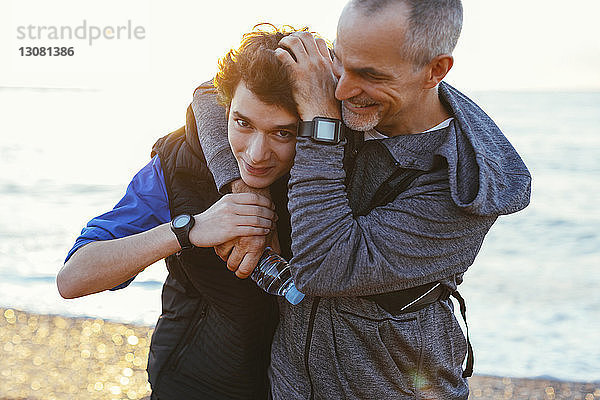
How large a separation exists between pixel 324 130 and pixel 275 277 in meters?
0.50

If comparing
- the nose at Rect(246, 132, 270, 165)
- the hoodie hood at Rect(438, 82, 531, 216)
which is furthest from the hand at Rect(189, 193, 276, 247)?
the hoodie hood at Rect(438, 82, 531, 216)

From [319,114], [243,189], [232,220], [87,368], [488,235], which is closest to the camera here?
[319,114]

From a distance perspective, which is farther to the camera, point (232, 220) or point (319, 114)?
point (232, 220)

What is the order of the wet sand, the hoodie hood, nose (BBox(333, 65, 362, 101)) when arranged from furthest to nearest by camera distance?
the wet sand
nose (BBox(333, 65, 362, 101))
the hoodie hood

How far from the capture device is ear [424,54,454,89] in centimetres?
198

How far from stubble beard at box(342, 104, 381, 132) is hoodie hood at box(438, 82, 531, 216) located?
0.22 metres

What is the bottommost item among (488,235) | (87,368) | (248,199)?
(488,235)

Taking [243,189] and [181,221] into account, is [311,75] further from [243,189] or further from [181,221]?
[181,221]

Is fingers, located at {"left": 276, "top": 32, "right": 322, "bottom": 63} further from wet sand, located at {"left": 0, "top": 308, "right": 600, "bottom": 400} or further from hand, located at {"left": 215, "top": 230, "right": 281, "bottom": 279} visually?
wet sand, located at {"left": 0, "top": 308, "right": 600, "bottom": 400}

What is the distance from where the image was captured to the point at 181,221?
6.97ft

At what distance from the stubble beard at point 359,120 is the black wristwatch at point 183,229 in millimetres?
585

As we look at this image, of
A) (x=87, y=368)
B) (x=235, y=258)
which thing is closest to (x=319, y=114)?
(x=235, y=258)

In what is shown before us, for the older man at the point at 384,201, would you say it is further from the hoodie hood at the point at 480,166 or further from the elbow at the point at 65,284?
the elbow at the point at 65,284

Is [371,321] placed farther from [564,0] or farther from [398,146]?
[564,0]
